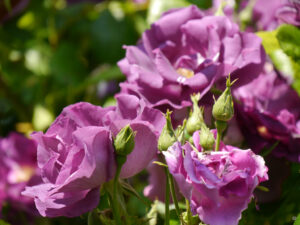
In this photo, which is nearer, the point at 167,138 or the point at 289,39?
the point at 167,138

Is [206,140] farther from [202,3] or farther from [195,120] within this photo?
[202,3]

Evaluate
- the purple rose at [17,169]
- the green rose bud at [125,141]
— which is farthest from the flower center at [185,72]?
the purple rose at [17,169]

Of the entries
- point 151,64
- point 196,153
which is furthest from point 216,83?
point 196,153

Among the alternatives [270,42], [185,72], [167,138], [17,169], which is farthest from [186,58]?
[17,169]

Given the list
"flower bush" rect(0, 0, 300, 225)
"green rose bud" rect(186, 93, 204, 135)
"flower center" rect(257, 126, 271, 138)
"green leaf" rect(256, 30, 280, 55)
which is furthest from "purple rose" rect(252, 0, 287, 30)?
"green rose bud" rect(186, 93, 204, 135)

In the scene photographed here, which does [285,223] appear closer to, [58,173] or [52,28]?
[58,173]

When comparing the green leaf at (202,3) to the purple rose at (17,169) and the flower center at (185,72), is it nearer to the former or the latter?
the flower center at (185,72)

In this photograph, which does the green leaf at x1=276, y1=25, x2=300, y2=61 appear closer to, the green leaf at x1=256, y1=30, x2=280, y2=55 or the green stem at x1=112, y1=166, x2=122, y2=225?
the green leaf at x1=256, y1=30, x2=280, y2=55
